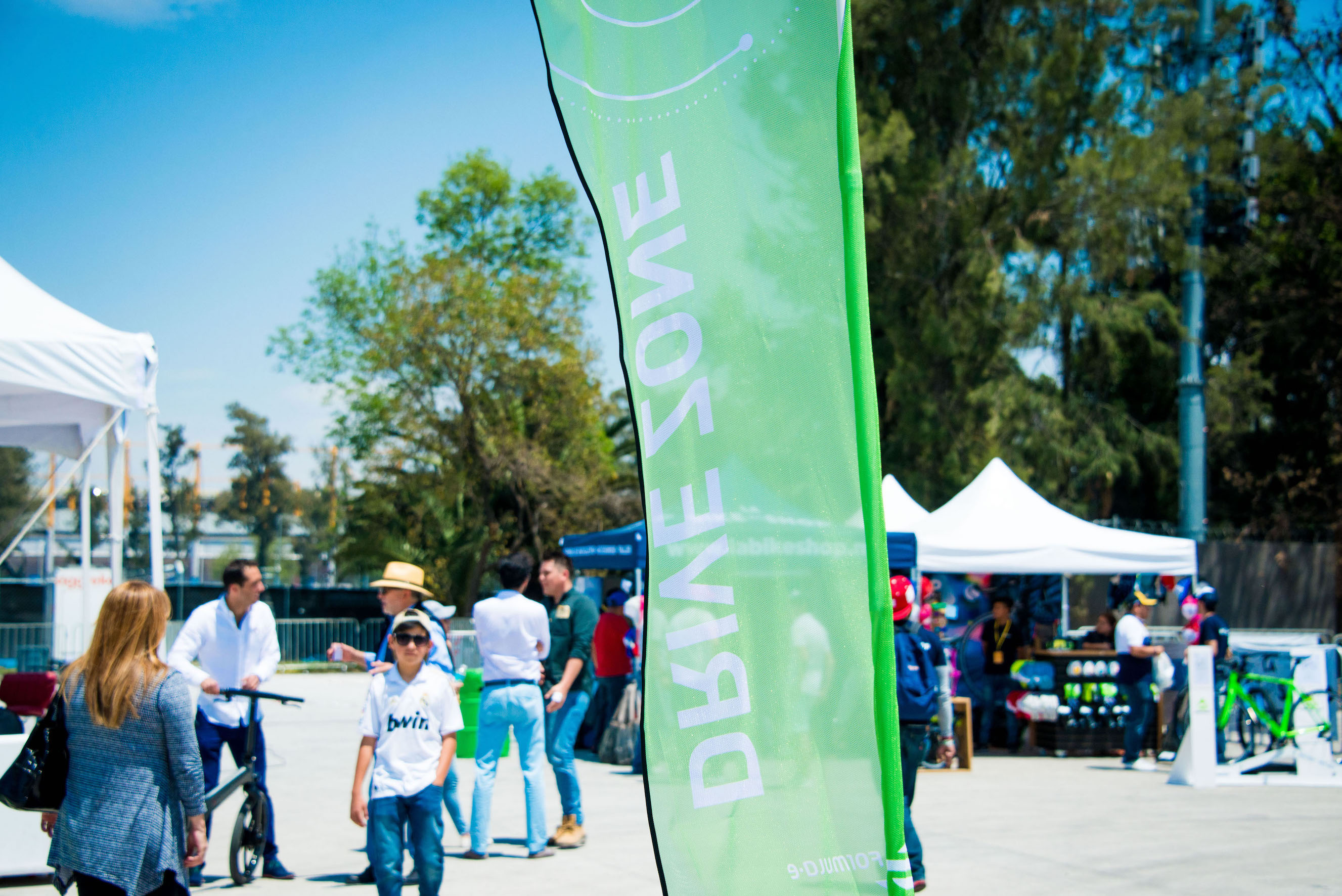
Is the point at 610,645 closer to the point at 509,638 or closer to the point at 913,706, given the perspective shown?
the point at 509,638

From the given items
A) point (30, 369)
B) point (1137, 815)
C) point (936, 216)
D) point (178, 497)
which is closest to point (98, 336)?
point (30, 369)

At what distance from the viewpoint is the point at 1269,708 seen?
12.1 metres

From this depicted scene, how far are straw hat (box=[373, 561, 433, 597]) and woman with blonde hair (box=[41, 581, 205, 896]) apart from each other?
3.07 metres

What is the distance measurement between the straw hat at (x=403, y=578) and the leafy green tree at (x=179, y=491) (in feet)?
179

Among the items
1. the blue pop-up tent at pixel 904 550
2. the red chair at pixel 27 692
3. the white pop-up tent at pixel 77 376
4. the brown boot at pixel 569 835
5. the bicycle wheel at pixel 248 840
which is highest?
the white pop-up tent at pixel 77 376

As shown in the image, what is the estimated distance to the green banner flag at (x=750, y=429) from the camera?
279 centimetres

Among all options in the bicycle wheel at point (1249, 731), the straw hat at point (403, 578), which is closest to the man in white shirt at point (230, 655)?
the straw hat at point (403, 578)

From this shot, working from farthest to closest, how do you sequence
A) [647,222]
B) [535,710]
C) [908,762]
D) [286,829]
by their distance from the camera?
[286,829], [535,710], [908,762], [647,222]

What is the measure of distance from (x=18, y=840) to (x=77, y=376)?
2.93 metres

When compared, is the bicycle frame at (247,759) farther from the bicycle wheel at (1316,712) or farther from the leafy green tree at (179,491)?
the leafy green tree at (179,491)

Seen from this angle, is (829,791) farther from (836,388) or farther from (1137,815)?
(1137,815)

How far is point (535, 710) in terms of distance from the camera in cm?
755

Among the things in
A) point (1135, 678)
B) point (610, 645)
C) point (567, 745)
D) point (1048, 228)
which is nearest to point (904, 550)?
point (1135, 678)

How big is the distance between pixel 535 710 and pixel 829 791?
5.00 metres
